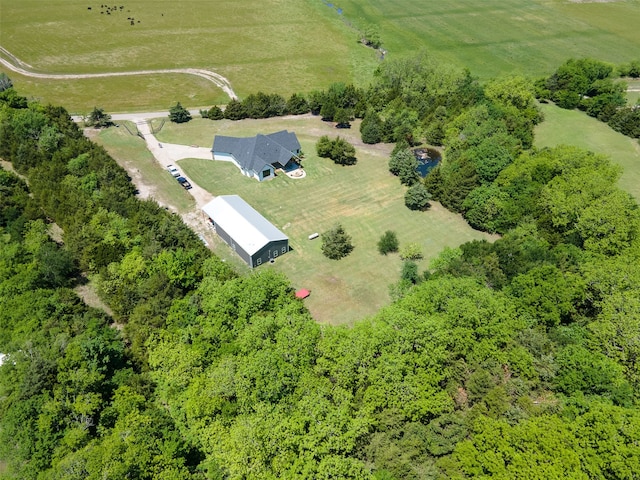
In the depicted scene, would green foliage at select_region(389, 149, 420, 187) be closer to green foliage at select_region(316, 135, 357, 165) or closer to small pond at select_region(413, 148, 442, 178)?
small pond at select_region(413, 148, 442, 178)

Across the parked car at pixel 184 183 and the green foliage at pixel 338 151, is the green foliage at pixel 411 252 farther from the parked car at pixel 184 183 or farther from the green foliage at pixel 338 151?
the parked car at pixel 184 183

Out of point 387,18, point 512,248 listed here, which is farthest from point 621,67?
point 512,248

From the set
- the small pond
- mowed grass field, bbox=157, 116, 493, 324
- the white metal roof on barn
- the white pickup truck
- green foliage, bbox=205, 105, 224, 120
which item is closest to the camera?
mowed grass field, bbox=157, 116, 493, 324

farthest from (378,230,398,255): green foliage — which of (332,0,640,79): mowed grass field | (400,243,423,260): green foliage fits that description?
(332,0,640,79): mowed grass field

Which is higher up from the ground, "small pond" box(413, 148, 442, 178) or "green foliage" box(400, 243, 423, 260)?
"green foliage" box(400, 243, 423, 260)

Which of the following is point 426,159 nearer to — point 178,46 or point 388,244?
point 388,244

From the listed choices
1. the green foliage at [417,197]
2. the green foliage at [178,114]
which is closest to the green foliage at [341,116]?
the green foliage at [417,197]

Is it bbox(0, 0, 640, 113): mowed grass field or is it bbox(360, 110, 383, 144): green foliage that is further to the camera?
bbox(0, 0, 640, 113): mowed grass field
